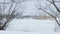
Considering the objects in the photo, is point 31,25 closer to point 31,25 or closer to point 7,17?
point 31,25

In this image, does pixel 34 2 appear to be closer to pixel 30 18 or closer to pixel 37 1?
pixel 37 1

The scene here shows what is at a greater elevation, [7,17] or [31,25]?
[7,17]

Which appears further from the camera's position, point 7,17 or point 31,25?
point 31,25

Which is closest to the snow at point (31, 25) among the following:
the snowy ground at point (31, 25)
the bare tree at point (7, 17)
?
the snowy ground at point (31, 25)

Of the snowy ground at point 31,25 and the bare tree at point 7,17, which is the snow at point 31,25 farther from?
the bare tree at point 7,17

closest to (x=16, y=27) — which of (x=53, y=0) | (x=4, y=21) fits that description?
(x=4, y=21)

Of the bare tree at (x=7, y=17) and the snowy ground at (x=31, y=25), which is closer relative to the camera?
the bare tree at (x=7, y=17)

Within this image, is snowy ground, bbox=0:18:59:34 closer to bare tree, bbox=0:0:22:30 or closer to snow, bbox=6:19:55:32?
snow, bbox=6:19:55:32

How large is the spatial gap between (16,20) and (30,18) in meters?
0.59

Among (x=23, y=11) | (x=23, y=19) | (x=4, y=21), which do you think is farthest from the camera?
(x=23, y=19)

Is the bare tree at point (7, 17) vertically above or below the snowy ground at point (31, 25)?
above

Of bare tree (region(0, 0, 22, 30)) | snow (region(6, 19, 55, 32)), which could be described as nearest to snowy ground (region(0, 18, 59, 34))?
snow (region(6, 19, 55, 32))

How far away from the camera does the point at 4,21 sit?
4.94 metres

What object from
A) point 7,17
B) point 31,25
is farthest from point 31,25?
point 7,17
